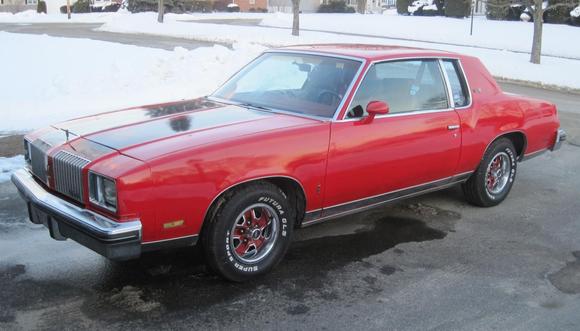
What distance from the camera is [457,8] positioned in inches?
1569

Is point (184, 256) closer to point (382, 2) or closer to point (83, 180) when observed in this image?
point (83, 180)

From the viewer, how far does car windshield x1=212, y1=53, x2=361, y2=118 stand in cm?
473

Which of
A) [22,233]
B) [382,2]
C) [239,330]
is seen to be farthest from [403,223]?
[382,2]

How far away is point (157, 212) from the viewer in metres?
3.62

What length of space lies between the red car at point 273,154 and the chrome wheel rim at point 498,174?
0.06 feet

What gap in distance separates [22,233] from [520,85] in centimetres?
1477

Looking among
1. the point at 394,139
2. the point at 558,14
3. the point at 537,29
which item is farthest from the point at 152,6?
the point at 394,139

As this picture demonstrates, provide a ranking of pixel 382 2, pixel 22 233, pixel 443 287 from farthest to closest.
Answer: pixel 382 2 → pixel 22 233 → pixel 443 287

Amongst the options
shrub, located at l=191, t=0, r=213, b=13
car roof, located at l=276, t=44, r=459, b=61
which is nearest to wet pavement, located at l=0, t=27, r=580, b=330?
car roof, located at l=276, t=44, r=459, b=61

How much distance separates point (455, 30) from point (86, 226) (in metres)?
32.0

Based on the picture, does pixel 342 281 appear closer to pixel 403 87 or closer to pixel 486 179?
pixel 403 87

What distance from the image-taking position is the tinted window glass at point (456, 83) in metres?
5.48

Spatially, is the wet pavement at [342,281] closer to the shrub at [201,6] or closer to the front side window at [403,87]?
the front side window at [403,87]

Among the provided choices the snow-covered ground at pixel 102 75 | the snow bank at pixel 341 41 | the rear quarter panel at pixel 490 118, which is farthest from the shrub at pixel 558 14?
the rear quarter panel at pixel 490 118
